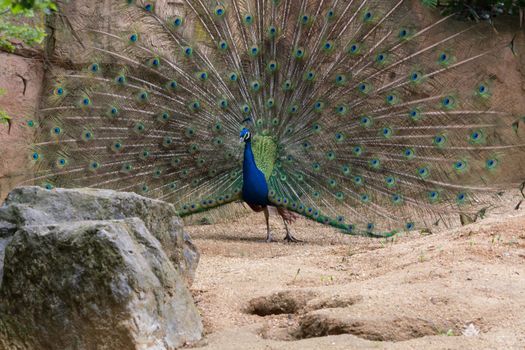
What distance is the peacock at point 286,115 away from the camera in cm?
834

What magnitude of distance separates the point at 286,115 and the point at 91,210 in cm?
434

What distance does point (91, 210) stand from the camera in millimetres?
4809

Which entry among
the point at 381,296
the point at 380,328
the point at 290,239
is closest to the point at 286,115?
the point at 290,239

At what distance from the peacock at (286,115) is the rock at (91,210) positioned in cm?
337

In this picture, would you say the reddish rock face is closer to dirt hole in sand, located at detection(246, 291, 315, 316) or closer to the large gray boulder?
dirt hole in sand, located at detection(246, 291, 315, 316)

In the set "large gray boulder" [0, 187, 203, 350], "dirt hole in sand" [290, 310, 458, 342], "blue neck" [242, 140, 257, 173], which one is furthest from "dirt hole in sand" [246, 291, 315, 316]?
"blue neck" [242, 140, 257, 173]

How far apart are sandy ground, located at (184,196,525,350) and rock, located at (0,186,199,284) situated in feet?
1.51

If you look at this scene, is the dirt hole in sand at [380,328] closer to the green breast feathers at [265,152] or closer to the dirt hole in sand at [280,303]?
the dirt hole in sand at [280,303]

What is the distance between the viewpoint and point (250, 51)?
8727 mm

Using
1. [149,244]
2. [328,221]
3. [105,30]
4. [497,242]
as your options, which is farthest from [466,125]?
[149,244]

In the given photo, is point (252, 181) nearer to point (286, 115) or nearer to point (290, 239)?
point (290, 239)

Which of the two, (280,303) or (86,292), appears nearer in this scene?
(86,292)

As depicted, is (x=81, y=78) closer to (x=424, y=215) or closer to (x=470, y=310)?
(x=424, y=215)

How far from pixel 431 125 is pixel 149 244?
4.92 m
